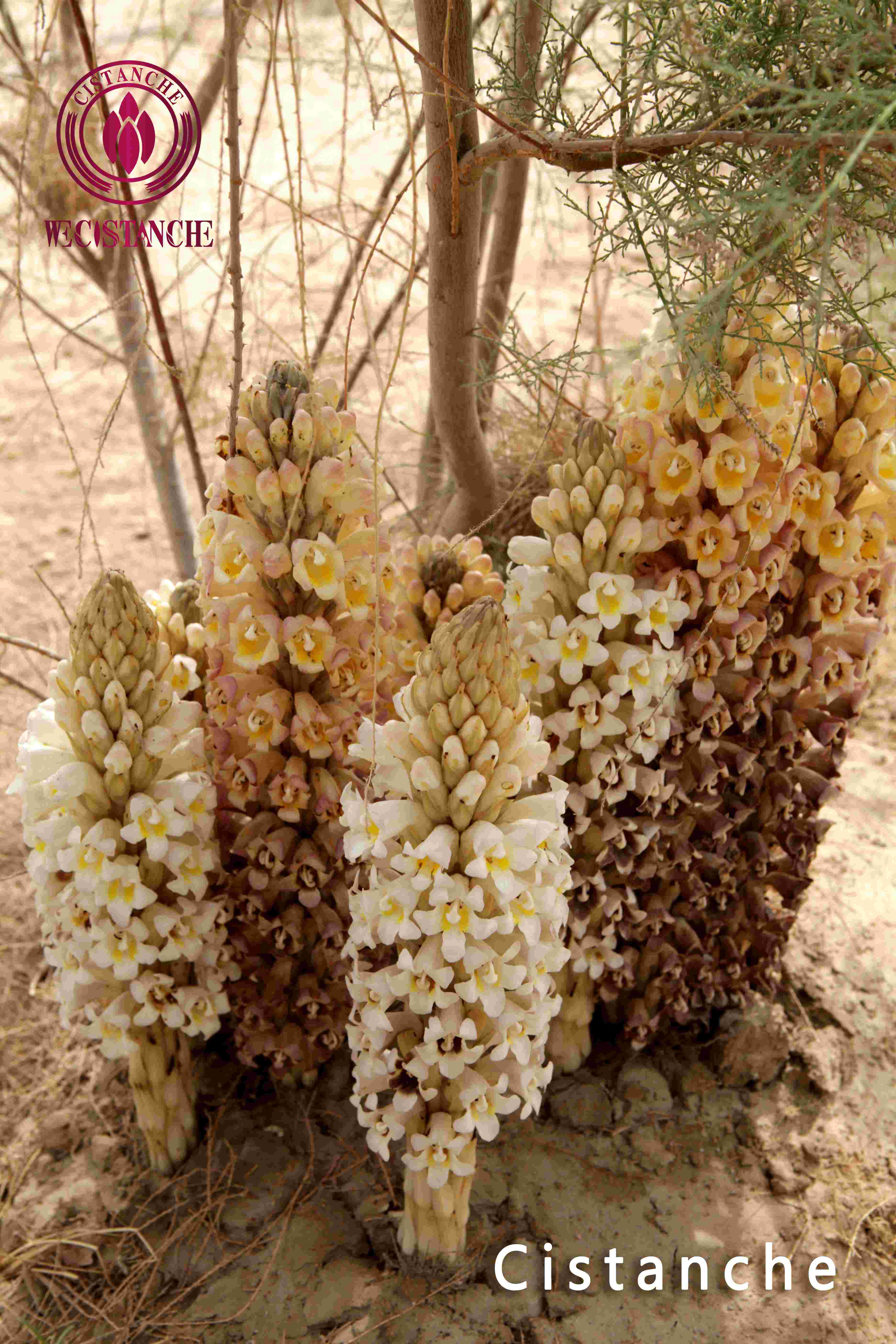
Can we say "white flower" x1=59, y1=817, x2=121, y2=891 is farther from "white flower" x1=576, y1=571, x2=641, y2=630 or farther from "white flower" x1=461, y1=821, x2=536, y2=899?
"white flower" x1=576, y1=571, x2=641, y2=630

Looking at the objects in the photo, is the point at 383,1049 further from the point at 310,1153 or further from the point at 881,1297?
the point at 881,1297

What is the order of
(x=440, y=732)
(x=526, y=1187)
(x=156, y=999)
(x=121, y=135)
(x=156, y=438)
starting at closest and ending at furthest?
1. (x=440, y=732)
2. (x=156, y=999)
3. (x=526, y=1187)
4. (x=121, y=135)
5. (x=156, y=438)

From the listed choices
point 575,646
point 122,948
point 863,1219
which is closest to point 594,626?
point 575,646

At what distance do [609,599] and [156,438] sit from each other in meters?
1.65

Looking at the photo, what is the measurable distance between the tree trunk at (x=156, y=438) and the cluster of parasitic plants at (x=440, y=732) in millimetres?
998

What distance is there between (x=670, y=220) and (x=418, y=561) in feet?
2.15

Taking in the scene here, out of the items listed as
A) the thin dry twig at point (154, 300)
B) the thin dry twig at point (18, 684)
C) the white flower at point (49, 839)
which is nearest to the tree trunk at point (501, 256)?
the thin dry twig at point (154, 300)

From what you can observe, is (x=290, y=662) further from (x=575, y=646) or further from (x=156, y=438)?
(x=156, y=438)

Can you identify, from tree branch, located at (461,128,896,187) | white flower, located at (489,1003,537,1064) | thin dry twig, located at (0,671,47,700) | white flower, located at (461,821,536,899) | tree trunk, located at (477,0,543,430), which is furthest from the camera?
thin dry twig, located at (0,671,47,700)

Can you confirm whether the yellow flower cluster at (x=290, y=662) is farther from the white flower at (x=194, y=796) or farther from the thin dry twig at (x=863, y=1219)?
the thin dry twig at (x=863, y=1219)

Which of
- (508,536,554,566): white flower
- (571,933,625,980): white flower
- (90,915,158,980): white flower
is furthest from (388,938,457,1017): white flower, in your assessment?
(508,536,554,566): white flower

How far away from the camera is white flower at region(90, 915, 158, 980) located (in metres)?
1.76

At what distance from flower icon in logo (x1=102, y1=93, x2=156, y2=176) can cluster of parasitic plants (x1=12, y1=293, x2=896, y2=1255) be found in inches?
30.8

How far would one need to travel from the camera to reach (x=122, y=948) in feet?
5.83
